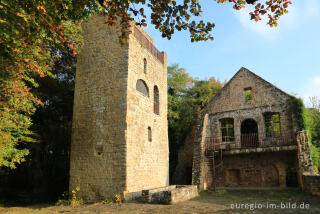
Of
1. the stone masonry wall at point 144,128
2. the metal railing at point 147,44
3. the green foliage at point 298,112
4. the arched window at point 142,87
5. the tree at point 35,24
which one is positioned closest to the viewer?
the tree at point 35,24

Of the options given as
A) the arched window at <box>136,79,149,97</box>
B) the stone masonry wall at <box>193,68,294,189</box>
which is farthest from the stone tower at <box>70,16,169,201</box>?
the stone masonry wall at <box>193,68,294,189</box>

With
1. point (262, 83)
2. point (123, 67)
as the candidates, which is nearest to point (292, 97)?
point (262, 83)

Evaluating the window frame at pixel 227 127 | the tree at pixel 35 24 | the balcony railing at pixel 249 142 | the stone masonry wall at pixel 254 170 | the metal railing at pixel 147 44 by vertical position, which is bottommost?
the stone masonry wall at pixel 254 170

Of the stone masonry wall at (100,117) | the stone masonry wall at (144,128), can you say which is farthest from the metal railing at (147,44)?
the stone masonry wall at (100,117)

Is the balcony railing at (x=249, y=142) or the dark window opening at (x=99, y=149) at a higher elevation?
the balcony railing at (x=249, y=142)

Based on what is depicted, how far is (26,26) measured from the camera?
5.55 metres

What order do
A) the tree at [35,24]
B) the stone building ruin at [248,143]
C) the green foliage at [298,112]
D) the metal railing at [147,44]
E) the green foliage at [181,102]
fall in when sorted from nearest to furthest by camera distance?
the tree at [35,24] < the metal railing at [147,44] < the green foliage at [298,112] < the stone building ruin at [248,143] < the green foliage at [181,102]

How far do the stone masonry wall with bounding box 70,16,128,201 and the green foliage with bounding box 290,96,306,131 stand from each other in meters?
9.69

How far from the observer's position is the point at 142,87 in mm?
12008

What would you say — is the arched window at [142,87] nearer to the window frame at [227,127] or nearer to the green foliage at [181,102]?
the green foliage at [181,102]

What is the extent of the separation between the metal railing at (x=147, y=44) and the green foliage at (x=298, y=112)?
26.5 ft

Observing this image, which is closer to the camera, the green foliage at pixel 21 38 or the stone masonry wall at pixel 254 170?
the green foliage at pixel 21 38

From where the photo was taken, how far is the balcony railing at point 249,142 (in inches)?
529

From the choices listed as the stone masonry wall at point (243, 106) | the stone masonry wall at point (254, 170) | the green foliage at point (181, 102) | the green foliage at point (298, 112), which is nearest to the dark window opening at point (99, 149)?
the stone masonry wall at point (243, 106)
